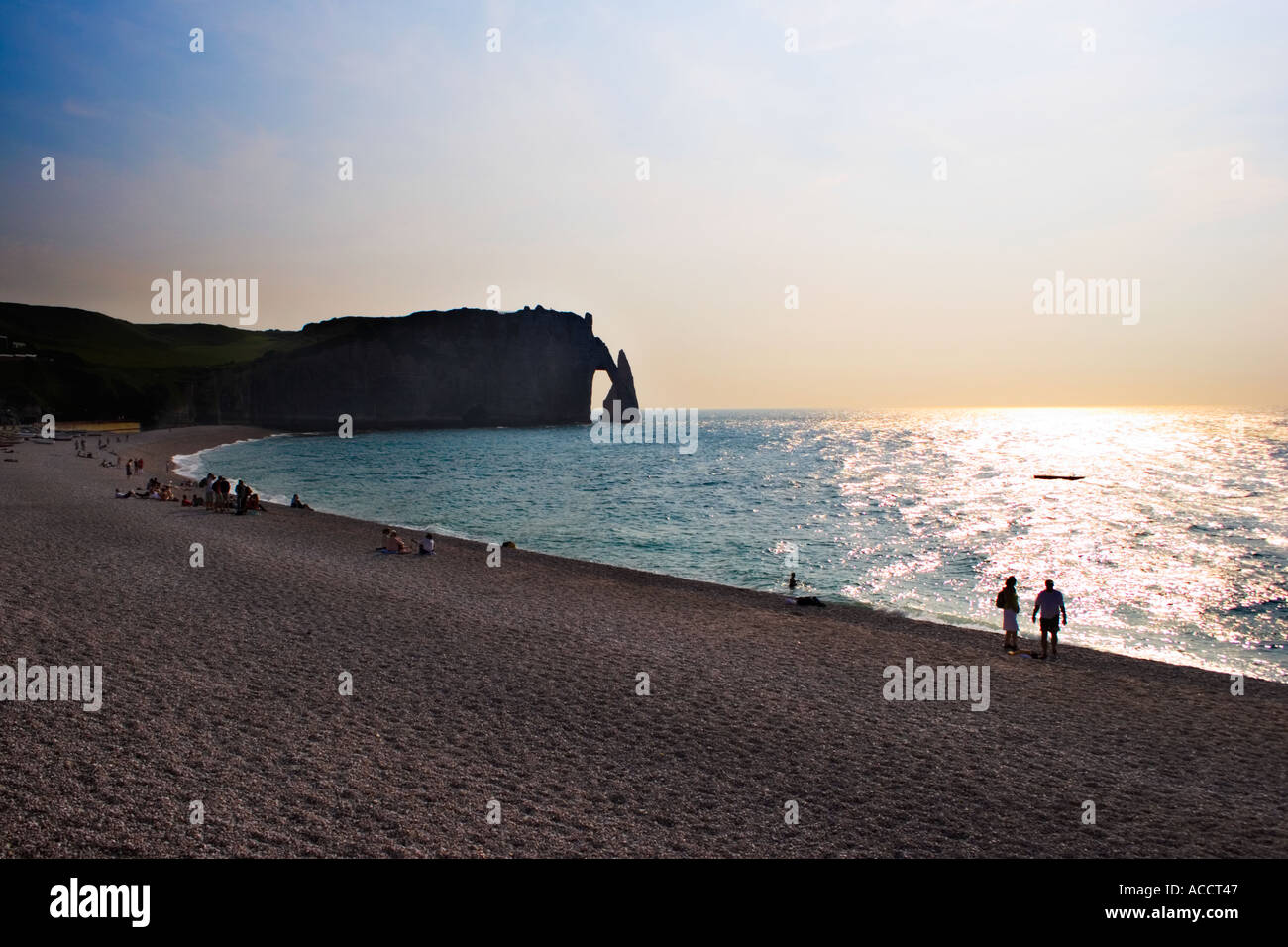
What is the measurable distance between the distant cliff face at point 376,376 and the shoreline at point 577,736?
5584 inches

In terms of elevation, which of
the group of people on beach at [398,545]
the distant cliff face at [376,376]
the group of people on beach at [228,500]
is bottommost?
the group of people on beach at [398,545]

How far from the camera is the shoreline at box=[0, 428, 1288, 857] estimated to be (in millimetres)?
7961

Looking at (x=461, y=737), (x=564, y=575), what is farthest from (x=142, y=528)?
(x=461, y=737)

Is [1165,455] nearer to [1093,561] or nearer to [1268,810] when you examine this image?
[1093,561]

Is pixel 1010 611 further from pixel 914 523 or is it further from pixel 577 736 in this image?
pixel 914 523

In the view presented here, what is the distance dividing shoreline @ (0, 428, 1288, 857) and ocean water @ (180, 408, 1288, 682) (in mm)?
6382

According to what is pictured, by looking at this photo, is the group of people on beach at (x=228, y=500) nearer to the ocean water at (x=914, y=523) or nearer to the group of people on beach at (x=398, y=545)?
the ocean water at (x=914, y=523)

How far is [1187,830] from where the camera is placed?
8.52 metres

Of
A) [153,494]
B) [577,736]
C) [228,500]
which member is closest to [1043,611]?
[577,736]

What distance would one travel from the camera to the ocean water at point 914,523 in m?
23.8

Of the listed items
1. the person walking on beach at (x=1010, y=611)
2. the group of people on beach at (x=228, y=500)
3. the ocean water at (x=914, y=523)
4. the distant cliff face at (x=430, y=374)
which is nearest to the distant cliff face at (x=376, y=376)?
the distant cliff face at (x=430, y=374)
